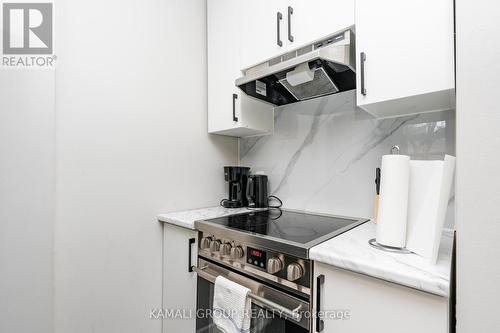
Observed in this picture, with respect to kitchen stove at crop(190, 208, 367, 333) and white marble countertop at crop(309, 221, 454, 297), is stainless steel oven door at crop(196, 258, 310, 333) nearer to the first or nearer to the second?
kitchen stove at crop(190, 208, 367, 333)

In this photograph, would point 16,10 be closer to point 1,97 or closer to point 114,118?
point 1,97

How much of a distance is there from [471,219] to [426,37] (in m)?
0.60

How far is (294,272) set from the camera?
2.60 ft

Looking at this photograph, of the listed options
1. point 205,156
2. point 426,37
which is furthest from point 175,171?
point 426,37

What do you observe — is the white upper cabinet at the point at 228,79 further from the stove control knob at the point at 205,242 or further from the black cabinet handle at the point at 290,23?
the stove control knob at the point at 205,242

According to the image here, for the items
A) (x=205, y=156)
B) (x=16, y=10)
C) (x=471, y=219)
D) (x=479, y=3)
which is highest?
(x=16, y=10)

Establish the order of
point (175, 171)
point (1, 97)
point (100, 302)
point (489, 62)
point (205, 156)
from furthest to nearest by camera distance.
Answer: point (205, 156)
point (175, 171)
point (100, 302)
point (1, 97)
point (489, 62)

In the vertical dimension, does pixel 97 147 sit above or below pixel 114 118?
below

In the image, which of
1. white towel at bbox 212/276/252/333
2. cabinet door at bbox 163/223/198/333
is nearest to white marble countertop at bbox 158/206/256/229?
cabinet door at bbox 163/223/198/333

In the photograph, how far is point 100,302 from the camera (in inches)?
46.3

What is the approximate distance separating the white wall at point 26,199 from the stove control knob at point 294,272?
991 mm

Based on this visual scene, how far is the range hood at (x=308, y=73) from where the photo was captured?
0.98 meters

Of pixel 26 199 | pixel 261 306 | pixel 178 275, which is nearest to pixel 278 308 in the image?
pixel 261 306

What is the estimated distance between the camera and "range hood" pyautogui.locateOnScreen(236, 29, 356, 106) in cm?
98
